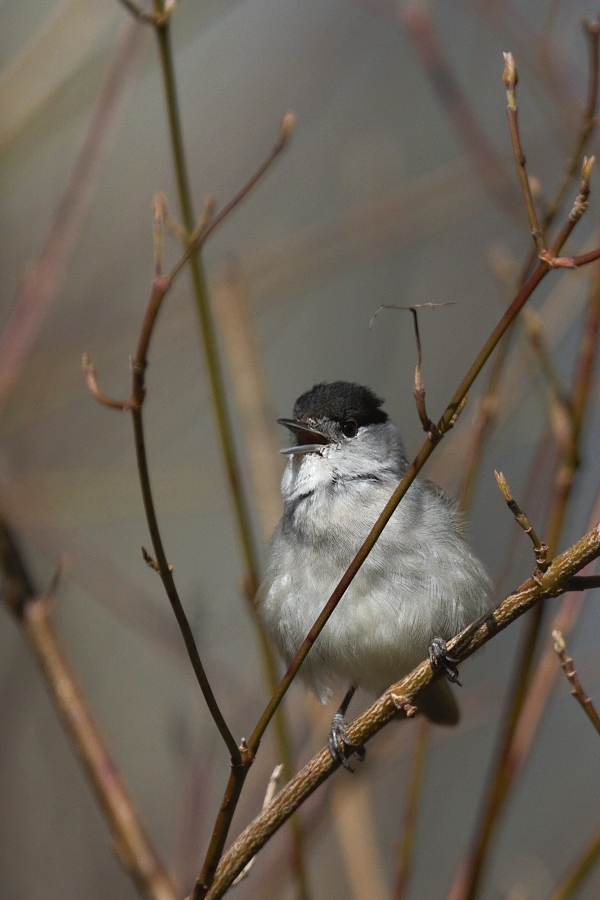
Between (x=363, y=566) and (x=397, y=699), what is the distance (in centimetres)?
77

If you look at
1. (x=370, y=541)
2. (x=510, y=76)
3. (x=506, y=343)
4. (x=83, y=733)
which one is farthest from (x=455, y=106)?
(x=83, y=733)

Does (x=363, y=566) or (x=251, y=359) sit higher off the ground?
(x=251, y=359)

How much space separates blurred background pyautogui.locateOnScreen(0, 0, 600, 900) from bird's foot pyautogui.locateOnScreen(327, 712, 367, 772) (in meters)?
0.33

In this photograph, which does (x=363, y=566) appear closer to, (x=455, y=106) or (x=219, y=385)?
(x=219, y=385)

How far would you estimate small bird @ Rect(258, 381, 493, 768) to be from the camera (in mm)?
2982

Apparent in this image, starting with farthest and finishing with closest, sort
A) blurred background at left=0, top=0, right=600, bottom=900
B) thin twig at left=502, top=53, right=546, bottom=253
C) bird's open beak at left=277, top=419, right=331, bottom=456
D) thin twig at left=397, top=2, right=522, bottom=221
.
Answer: thin twig at left=397, top=2, right=522, bottom=221 < blurred background at left=0, top=0, right=600, bottom=900 < bird's open beak at left=277, top=419, right=331, bottom=456 < thin twig at left=502, top=53, right=546, bottom=253

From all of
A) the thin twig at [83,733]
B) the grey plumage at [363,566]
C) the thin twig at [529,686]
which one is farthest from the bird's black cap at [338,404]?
the thin twig at [83,733]

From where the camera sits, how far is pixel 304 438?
3.47 meters

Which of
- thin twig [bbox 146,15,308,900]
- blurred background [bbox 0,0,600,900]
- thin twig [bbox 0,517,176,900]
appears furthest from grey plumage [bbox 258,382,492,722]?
thin twig [bbox 0,517,176,900]

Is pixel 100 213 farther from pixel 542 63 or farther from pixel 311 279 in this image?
pixel 542 63

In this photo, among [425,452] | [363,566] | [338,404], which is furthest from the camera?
[338,404]

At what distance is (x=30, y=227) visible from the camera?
19.5 feet

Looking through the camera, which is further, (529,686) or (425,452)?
(529,686)

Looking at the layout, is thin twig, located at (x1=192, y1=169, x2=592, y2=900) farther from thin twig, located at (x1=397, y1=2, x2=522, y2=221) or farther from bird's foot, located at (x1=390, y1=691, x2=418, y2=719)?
thin twig, located at (x1=397, y1=2, x2=522, y2=221)
